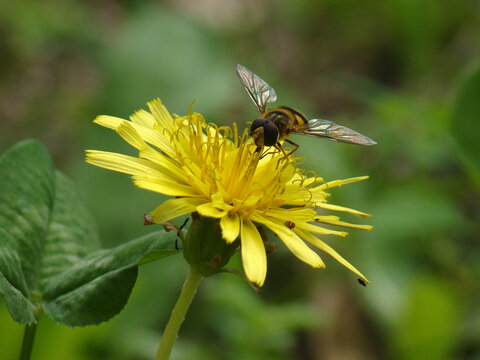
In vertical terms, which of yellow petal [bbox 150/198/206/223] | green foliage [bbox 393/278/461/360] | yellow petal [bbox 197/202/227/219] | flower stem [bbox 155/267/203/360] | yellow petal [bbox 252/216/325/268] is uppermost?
yellow petal [bbox 150/198/206/223]

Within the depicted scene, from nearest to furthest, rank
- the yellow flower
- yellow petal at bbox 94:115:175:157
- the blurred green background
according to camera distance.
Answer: the yellow flower < yellow petal at bbox 94:115:175:157 < the blurred green background

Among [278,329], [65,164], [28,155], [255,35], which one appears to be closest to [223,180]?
[28,155]

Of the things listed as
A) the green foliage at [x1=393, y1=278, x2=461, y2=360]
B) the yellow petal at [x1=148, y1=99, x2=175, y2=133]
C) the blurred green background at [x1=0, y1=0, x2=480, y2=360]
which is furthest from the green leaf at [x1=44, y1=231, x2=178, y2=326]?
the green foliage at [x1=393, y1=278, x2=461, y2=360]

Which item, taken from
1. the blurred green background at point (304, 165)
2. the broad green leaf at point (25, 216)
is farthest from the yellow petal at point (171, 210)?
the blurred green background at point (304, 165)

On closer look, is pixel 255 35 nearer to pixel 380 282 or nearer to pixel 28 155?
pixel 380 282

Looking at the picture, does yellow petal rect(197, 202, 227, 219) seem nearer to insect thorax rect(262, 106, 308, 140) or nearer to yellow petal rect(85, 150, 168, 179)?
yellow petal rect(85, 150, 168, 179)

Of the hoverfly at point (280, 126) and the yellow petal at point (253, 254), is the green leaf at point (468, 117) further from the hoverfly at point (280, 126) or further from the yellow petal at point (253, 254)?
the yellow petal at point (253, 254)

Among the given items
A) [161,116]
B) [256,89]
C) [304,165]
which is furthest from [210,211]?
[304,165]
